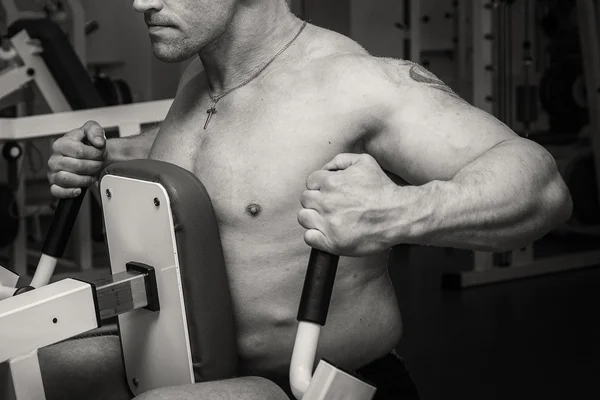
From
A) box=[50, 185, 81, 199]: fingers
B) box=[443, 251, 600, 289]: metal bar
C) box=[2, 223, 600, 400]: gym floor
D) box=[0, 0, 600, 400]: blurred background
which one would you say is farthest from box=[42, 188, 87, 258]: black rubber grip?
box=[443, 251, 600, 289]: metal bar

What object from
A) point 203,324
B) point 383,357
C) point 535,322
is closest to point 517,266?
point 535,322

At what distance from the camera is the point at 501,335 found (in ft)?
10.0

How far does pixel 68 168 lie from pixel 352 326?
1.72 ft

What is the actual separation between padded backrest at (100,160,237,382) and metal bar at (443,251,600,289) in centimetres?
279

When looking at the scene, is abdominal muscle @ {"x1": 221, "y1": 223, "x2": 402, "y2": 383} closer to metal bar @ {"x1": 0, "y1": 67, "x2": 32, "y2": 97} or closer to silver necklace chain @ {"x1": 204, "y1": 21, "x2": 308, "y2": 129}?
silver necklace chain @ {"x1": 204, "y1": 21, "x2": 308, "y2": 129}

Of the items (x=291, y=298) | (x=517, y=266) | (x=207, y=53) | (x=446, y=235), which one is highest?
(x=207, y=53)

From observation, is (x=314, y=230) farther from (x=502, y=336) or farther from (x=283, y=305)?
(x=502, y=336)

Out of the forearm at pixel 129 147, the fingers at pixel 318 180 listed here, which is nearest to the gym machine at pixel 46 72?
the forearm at pixel 129 147

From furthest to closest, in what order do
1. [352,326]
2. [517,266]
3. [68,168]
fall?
[517,266]
[68,168]
[352,326]

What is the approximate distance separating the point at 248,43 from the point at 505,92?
2.95 metres

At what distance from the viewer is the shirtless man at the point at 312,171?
0.91 metres

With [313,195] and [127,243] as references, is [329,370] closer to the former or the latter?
[313,195]

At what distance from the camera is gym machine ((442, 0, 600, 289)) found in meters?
3.88

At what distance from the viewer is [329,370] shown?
85 centimetres
